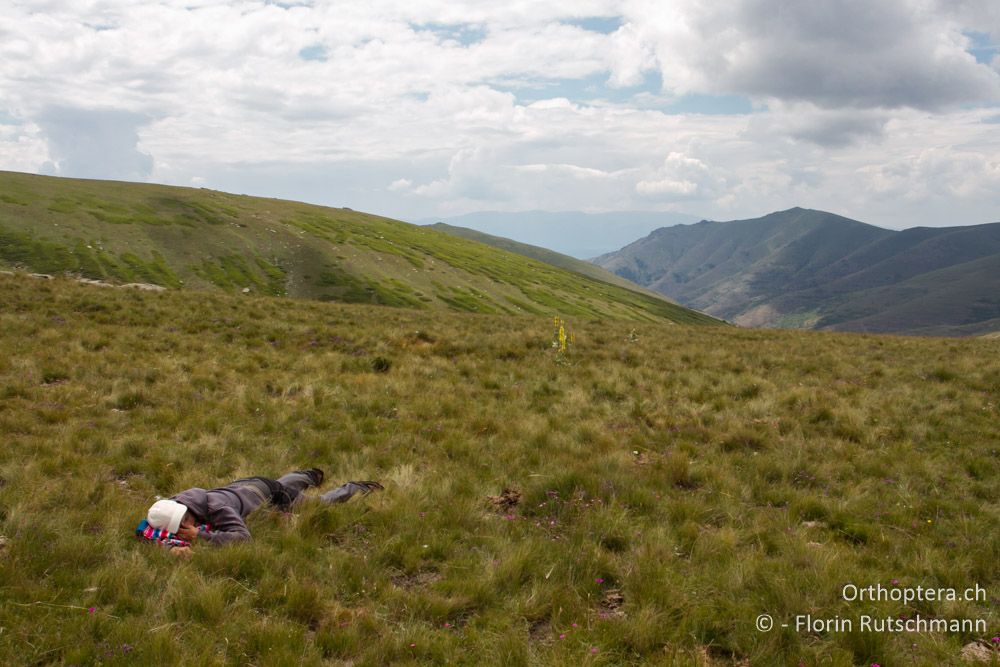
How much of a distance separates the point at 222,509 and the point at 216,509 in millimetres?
123

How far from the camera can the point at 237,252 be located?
83.9 m

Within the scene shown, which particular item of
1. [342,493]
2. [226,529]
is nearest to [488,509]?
[342,493]

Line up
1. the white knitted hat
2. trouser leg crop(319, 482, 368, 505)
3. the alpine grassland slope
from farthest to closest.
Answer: trouser leg crop(319, 482, 368, 505), the white knitted hat, the alpine grassland slope

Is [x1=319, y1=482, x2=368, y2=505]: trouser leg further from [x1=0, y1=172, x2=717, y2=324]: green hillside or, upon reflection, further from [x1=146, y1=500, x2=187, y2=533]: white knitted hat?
[x1=0, y1=172, x2=717, y2=324]: green hillside

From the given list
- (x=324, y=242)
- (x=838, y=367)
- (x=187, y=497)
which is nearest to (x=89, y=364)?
(x=187, y=497)

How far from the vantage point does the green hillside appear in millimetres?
69562

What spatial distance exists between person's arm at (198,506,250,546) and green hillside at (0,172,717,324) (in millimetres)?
67713

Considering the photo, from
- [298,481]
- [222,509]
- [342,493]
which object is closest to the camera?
[222,509]

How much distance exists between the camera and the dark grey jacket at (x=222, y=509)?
6551 millimetres

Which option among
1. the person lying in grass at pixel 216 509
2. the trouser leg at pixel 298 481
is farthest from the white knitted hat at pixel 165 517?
the trouser leg at pixel 298 481

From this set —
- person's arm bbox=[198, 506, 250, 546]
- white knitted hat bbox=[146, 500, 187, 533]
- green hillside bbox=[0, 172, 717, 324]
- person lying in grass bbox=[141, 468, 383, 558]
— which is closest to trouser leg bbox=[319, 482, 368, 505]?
person lying in grass bbox=[141, 468, 383, 558]

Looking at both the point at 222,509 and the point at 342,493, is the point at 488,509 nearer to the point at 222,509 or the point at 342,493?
the point at 342,493

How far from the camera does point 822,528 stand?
24.7 ft

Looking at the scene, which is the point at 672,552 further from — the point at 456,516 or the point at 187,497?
the point at 187,497
